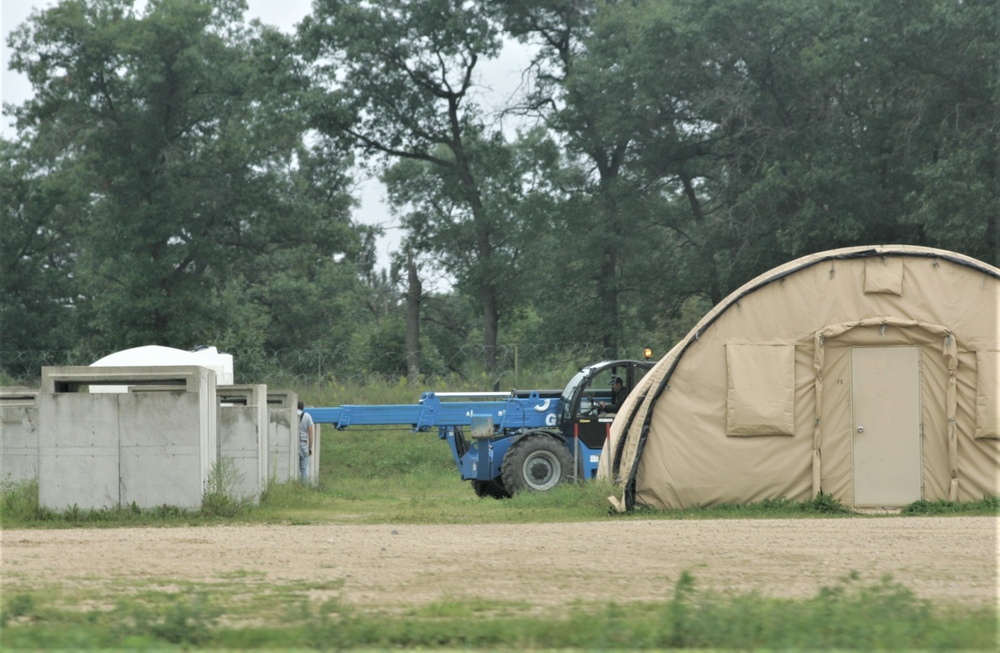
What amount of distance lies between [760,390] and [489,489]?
628 cm

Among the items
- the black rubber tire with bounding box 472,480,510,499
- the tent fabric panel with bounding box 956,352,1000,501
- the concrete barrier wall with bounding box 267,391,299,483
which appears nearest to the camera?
the tent fabric panel with bounding box 956,352,1000,501

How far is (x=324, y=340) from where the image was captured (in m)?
48.5

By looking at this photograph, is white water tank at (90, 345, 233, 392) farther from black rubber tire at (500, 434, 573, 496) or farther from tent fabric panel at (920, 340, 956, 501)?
tent fabric panel at (920, 340, 956, 501)

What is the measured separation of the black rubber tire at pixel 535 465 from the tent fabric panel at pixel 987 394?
628 cm

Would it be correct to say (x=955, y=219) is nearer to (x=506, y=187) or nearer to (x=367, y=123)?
(x=506, y=187)

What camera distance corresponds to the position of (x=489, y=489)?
68.8 ft

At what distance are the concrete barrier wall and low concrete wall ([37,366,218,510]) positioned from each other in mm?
5657

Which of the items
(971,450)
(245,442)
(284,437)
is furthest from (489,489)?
(971,450)

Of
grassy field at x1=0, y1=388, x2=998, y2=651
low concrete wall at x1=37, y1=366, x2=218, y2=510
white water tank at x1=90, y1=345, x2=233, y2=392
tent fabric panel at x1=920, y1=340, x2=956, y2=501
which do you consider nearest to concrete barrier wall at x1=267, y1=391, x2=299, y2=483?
white water tank at x1=90, y1=345, x2=233, y2=392

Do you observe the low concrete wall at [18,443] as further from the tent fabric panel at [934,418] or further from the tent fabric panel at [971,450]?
the tent fabric panel at [971,450]

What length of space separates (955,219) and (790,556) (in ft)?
67.6

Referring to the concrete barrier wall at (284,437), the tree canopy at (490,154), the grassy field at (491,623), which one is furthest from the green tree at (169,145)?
the grassy field at (491,623)

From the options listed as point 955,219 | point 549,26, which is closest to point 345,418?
point 955,219

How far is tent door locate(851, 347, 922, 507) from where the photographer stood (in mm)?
16109
